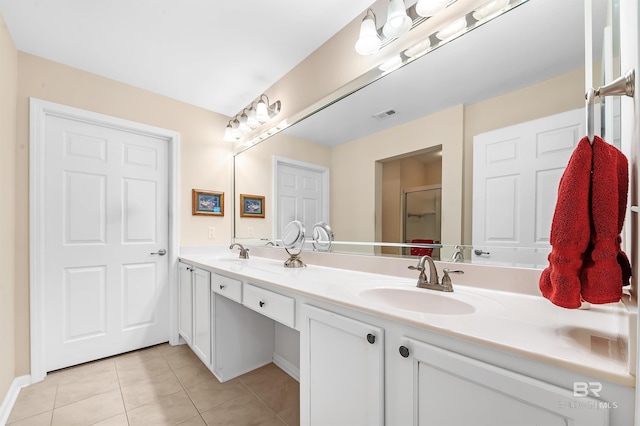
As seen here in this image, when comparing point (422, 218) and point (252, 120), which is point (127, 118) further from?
point (422, 218)

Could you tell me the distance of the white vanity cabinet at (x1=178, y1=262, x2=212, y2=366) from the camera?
1844 mm

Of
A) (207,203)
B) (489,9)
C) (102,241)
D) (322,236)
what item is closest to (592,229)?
(489,9)

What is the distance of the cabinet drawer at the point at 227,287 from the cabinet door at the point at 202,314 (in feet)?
0.34

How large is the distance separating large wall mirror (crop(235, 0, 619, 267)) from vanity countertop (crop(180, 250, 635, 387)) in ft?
0.69

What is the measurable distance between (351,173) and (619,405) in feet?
4.40

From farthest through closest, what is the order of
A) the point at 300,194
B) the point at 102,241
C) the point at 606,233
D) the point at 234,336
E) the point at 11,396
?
the point at 102,241 → the point at 300,194 → the point at 234,336 → the point at 11,396 → the point at 606,233

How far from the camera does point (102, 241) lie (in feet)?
7.11

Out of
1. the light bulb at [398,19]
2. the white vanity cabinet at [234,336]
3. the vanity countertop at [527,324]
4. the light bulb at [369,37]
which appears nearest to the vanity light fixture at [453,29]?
the light bulb at [398,19]

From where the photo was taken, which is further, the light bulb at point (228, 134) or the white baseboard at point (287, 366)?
the light bulb at point (228, 134)

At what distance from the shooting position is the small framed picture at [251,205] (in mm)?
2440

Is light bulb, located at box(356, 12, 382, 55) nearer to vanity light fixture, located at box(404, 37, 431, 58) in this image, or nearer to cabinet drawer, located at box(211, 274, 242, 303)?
vanity light fixture, located at box(404, 37, 431, 58)

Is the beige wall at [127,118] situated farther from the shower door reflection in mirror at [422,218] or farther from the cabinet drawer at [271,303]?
the shower door reflection in mirror at [422,218]

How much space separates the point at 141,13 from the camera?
1539mm

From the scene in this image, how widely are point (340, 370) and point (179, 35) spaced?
2083 mm
